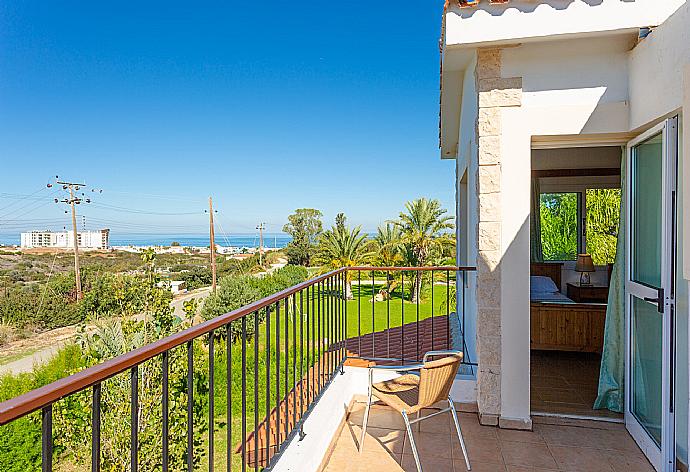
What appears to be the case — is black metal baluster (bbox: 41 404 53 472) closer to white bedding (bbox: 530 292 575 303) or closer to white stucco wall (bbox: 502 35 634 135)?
white stucco wall (bbox: 502 35 634 135)

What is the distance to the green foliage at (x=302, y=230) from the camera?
1542 inches

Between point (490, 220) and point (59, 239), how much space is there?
129 feet

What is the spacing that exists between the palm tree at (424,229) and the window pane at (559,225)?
9.96 meters

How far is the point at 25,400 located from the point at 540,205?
26.3 feet

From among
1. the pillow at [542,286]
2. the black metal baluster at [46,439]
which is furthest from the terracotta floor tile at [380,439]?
the pillow at [542,286]

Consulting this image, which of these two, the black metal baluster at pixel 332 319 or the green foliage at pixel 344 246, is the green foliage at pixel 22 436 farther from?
the green foliage at pixel 344 246

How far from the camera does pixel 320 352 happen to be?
338cm

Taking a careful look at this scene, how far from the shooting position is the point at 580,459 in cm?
287

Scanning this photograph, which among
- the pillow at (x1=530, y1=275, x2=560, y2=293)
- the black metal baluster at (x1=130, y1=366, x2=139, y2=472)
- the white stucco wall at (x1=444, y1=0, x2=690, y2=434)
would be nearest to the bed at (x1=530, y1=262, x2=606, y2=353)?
the pillow at (x1=530, y1=275, x2=560, y2=293)

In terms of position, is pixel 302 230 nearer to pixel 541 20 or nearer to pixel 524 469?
pixel 541 20

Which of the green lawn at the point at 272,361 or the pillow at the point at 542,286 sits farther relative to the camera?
the pillow at the point at 542,286

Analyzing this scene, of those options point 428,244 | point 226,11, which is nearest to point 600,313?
point 428,244

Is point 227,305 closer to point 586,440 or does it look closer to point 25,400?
point 586,440

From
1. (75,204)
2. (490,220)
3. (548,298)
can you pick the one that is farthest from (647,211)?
(75,204)
